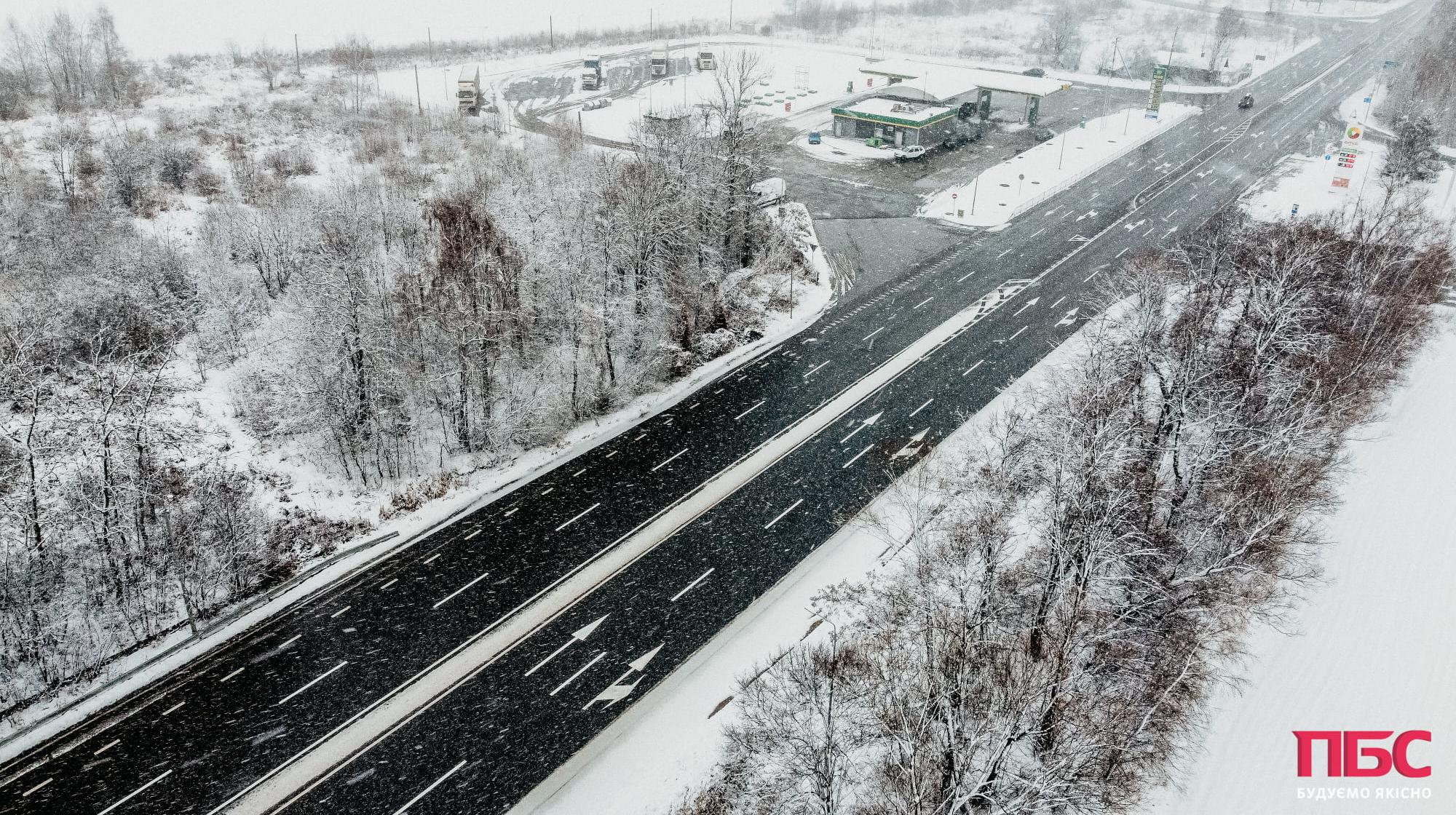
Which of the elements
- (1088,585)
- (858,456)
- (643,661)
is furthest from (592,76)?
(1088,585)

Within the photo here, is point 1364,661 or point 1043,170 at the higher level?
point 1043,170

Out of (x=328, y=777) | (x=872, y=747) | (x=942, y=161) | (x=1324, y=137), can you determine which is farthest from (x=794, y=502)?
(x=1324, y=137)

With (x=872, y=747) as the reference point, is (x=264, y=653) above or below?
above

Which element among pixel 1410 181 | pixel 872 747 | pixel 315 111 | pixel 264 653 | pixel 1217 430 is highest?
pixel 315 111

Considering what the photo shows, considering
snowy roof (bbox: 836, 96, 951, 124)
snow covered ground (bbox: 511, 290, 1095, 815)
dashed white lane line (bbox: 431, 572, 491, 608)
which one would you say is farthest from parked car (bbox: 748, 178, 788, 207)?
dashed white lane line (bbox: 431, 572, 491, 608)

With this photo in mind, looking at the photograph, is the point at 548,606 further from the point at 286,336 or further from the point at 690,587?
the point at 286,336

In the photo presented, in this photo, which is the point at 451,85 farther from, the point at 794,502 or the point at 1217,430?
the point at 1217,430

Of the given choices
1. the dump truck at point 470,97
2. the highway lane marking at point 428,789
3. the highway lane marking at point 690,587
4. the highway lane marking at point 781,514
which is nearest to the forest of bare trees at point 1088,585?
the highway lane marking at point 690,587
